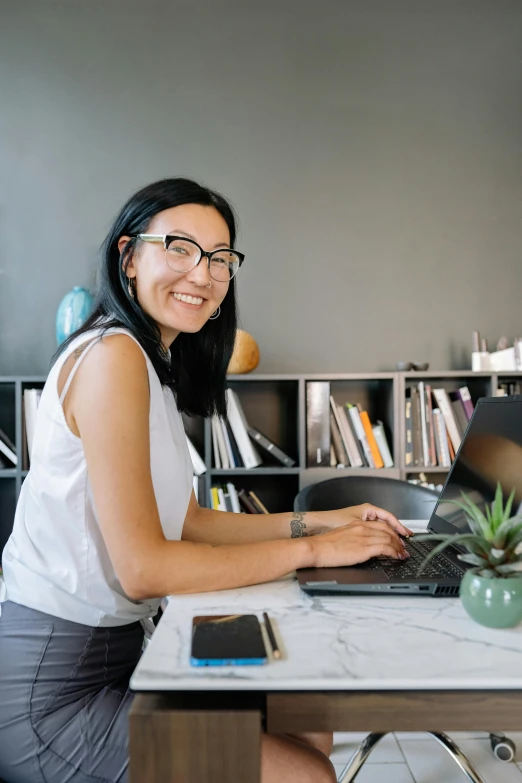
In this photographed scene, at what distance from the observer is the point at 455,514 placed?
147 cm

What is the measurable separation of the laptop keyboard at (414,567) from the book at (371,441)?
1669mm

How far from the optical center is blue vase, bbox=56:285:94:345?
9.92 feet

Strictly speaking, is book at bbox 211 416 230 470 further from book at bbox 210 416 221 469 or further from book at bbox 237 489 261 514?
book at bbox 237 489 261 514

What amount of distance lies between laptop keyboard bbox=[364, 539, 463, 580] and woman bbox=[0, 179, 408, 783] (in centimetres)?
4

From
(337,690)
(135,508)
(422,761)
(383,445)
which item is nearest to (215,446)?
(383,445)

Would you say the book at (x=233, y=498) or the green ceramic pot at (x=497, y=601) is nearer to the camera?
the green ceramic pot at (x=497, y=601)

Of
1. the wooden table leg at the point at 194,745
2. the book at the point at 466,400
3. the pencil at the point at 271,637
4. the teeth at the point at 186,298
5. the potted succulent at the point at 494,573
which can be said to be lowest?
the wooden table leg at the point at 194,745

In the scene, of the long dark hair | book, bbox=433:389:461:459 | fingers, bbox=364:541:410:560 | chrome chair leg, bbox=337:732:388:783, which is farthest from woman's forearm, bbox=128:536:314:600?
book, bbox=433:389:461:459

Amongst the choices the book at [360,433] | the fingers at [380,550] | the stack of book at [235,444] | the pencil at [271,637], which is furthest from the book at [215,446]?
the pencil at [271,637]

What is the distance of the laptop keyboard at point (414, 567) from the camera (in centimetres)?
111

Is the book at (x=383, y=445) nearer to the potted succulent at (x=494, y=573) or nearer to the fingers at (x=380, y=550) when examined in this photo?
the fingers at (x=380, y=550)

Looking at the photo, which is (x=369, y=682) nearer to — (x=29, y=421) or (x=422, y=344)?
(x=29, y=421)

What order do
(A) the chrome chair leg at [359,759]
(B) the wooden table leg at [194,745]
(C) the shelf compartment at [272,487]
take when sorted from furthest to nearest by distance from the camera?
(C) the shelf compartment at [272,487] < (A) the chrome chair leg at [359,759] < (B) the wooden table leg at [194,745]

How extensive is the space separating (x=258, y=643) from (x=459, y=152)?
10.5ft
